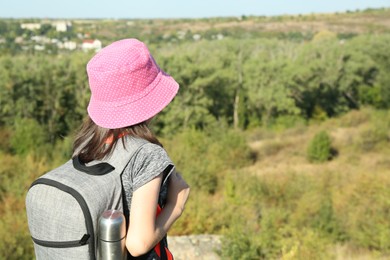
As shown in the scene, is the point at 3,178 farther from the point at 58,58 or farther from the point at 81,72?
the point at 58,58

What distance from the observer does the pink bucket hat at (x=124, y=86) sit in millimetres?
1172

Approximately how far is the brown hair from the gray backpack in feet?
0.10

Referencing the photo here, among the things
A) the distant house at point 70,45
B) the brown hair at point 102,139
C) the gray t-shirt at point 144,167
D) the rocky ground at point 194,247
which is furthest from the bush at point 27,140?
the gray t-shirt at point 144,167

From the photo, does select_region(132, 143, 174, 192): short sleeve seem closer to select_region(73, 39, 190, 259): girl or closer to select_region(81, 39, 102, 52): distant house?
select_region(73, 39, 190, 259): girl

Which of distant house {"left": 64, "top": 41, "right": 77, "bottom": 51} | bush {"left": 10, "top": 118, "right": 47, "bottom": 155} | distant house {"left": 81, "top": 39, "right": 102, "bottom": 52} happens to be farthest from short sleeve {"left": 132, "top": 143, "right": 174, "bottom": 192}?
distant house {"left": 64, "top": 41, "right": 77, "bottom": 51}

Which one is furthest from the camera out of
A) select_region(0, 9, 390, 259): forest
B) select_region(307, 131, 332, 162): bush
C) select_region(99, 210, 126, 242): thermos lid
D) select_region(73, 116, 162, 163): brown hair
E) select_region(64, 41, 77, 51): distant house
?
select_region(64, 41, 77, 51): distant house

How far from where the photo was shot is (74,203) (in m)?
1.06

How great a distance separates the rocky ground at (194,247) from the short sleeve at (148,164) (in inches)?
220

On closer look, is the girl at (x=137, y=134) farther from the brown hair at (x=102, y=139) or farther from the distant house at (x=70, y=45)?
the distant house at (x=70, y=45)

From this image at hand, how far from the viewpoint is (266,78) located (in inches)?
985

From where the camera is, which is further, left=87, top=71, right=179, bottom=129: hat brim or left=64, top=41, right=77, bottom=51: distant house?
left=64, top=41, right=77, bottom=51: distant house

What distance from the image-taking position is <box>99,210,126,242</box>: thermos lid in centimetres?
105

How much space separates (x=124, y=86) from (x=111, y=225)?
0.37 m

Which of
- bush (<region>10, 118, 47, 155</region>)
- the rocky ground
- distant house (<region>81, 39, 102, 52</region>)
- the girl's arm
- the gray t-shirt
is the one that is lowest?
bush (<region>10, 118, 47, 155</region>)
